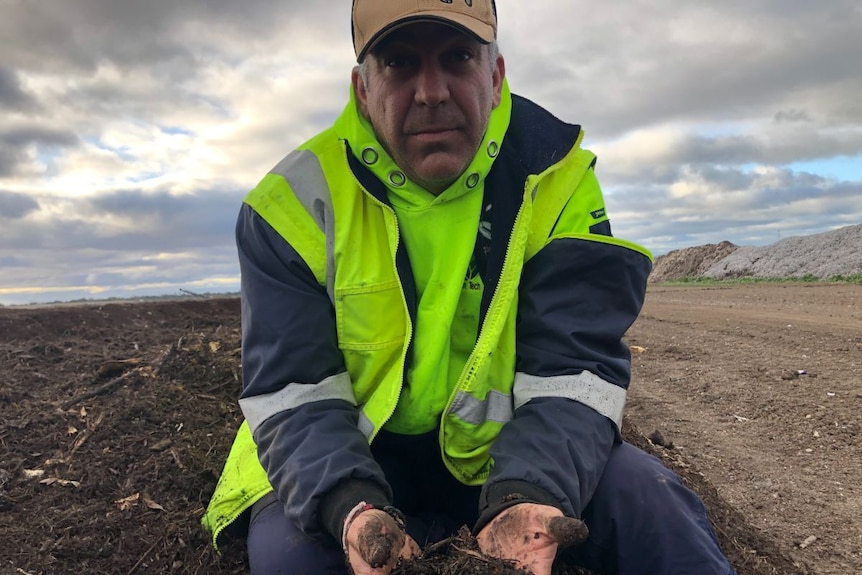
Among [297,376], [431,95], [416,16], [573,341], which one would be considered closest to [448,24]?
[416,16]

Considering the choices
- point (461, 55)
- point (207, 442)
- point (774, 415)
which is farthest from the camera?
point (774, 415)

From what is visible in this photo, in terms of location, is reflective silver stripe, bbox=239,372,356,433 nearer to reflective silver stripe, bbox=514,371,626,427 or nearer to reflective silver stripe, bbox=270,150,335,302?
reflective silver stripe, bbox=270,150,335,302

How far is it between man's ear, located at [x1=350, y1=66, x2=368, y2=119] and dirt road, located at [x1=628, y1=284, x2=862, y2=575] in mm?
2506

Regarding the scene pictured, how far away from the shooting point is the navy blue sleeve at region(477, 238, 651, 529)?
2.10 meters

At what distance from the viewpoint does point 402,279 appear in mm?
2250

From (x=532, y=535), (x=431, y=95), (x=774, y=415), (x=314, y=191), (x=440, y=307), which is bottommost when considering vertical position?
(x=774, y=415)

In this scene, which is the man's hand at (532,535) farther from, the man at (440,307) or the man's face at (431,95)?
the man's face at (431,95)

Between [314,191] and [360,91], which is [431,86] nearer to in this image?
[360,91]

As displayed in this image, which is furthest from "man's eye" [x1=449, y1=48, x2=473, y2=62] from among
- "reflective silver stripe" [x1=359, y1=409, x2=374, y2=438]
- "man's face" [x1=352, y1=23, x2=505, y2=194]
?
"reflective silver stripe" [x1=359, y1=409, x2=374, y2=438]

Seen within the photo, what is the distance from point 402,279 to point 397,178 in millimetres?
325

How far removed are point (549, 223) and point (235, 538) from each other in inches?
60.2

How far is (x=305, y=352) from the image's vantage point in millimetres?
2262

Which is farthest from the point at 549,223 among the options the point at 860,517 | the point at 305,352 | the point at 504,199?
the point at 860,517

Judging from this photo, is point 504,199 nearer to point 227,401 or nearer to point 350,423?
point 350,423
